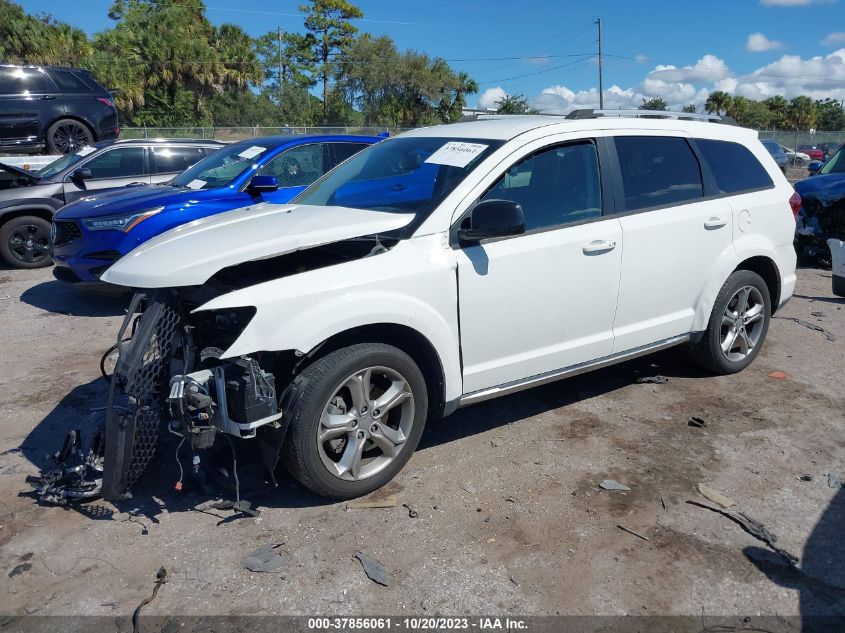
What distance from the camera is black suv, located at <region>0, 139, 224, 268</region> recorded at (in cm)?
898

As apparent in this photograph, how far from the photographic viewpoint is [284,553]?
318cm

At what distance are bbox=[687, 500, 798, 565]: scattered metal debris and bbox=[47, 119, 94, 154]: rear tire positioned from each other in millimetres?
14732

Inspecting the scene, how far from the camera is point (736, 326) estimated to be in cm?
518

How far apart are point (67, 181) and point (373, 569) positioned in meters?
8.12

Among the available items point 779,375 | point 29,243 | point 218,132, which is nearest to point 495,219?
point 779,375

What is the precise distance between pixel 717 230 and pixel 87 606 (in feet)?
14.2

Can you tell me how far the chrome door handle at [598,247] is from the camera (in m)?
4.15

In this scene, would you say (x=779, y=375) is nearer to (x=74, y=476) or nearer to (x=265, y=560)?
(x=265, y=560)

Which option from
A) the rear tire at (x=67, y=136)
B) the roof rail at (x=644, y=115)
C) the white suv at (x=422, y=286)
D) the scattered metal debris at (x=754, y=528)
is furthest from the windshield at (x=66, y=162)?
the scattered metal debris at (x=754, y=528)

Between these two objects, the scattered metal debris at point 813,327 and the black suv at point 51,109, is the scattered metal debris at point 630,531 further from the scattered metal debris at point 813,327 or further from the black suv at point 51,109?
the black suv at point 51,109

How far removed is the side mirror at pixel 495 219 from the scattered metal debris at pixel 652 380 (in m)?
2.11

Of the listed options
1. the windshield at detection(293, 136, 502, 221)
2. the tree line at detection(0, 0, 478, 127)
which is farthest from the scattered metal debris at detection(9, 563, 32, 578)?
the tree line at detection(0, 0, 478, 127)

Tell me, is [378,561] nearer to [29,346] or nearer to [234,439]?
[234,439]

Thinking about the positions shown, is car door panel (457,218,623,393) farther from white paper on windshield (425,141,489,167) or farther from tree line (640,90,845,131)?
tree line (640,90,845,131)
